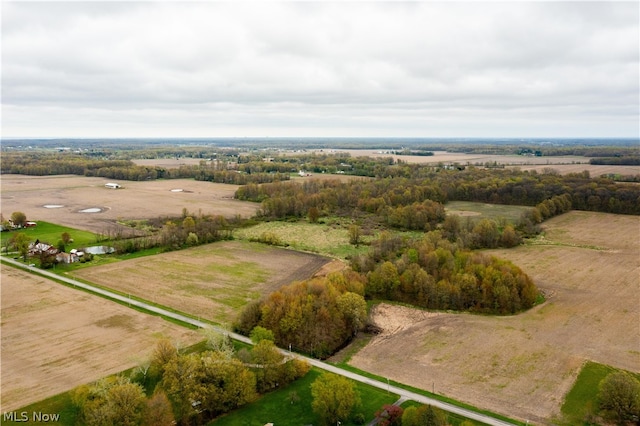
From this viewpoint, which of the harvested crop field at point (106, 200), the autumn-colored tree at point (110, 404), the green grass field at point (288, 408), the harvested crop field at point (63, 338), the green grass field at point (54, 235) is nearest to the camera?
the autumn-colored tree at point (110, 404)

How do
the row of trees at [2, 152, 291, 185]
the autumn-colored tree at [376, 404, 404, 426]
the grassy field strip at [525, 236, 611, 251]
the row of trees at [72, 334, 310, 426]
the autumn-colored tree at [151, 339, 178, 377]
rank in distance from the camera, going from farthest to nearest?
the row of trees at [2, 152, 291, 185] → the grassy field strip at [525, 236, 611, 251] → the autumn-colored tree at [151, 339, 178, 377] → the autumn-colored tree at [376, 404, 404, 426] → the row of trees at [72, 334, 310, 426]

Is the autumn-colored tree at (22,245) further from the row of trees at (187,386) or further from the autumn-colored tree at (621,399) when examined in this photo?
the autumn-colored tree at (621,399)

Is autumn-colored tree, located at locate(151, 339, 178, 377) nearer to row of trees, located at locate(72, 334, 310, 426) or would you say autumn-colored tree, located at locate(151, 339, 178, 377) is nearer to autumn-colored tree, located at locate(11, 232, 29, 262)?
row of trees, located at locate(72, 334, 310, 426)

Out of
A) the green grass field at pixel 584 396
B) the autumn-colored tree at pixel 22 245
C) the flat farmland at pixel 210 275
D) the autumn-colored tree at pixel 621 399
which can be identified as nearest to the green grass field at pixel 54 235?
the autumn-colored tree at pixel 22 245

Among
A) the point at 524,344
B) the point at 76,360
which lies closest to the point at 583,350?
the point at 524,344

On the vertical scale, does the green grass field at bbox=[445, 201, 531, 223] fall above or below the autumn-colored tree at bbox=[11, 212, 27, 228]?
below

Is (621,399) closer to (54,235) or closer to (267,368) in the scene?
(267,368)

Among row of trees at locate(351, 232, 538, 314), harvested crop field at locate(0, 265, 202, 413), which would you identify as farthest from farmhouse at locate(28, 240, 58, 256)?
row of trees at locate(351, 232, 538, 314)
